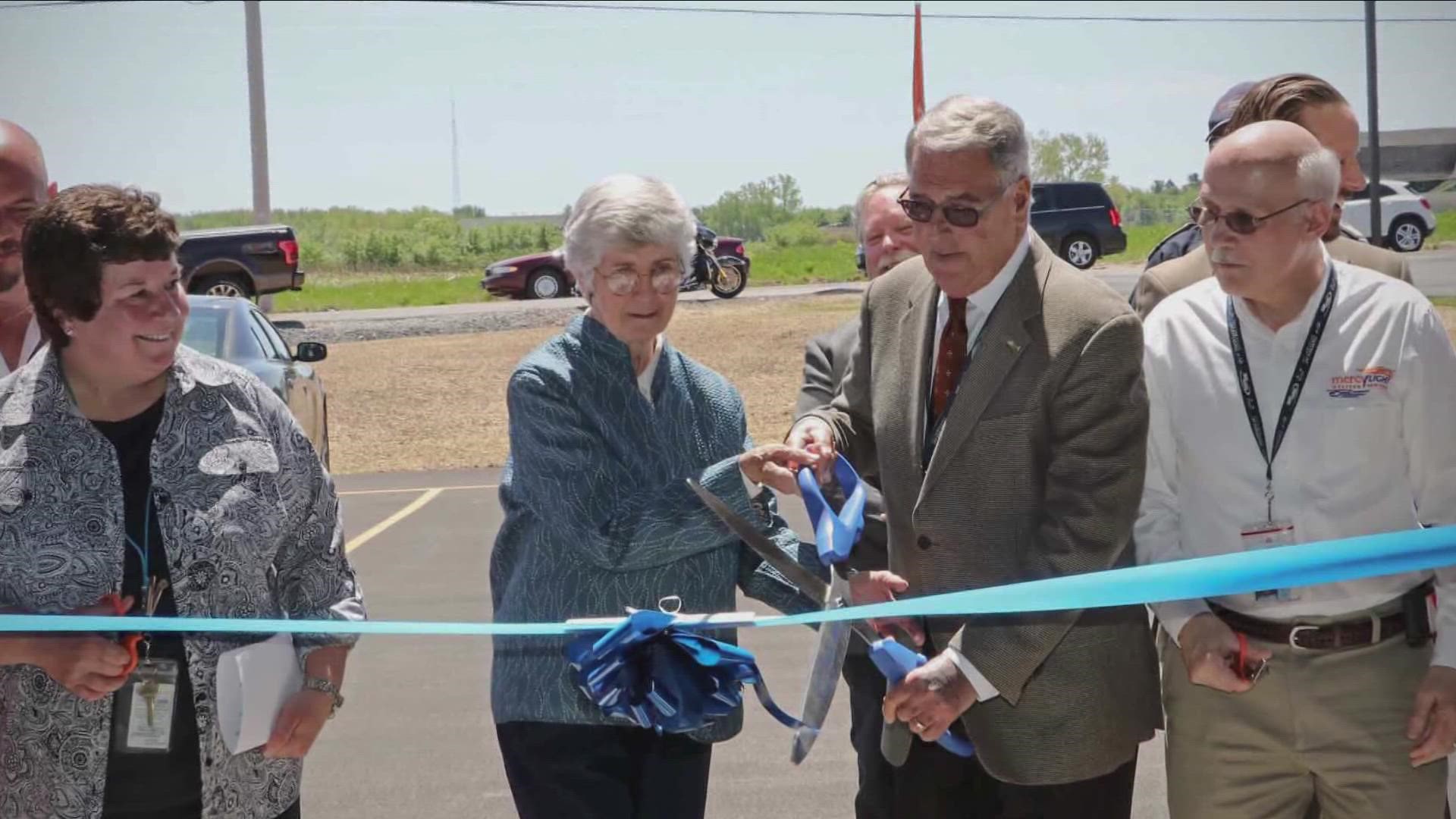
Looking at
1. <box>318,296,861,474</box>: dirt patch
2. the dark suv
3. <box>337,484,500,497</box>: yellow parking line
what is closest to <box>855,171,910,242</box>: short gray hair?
<box>337,484,500,497</box>: yellow parking line

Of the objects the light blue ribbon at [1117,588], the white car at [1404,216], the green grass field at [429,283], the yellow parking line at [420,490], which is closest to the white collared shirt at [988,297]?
the light blue ribbon at [1117,588]

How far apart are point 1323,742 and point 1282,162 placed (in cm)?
113

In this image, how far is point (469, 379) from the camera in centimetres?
1964

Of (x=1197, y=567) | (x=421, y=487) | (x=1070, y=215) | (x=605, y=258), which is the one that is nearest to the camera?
(x=1197, y=567)

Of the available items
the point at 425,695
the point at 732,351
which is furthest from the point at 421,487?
the point at 732,351

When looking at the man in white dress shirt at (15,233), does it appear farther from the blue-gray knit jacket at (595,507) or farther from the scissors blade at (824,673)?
the scissors blade at (824,673)

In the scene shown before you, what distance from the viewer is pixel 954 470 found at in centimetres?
296

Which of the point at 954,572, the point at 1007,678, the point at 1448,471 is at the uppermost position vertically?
the point at 1448,471

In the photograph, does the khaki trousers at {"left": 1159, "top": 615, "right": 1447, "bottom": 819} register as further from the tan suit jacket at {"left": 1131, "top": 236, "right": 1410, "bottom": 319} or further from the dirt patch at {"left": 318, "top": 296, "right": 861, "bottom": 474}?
the dirt patch at {"left": 318, "top": 296, "right": 861, "bottom": 474}

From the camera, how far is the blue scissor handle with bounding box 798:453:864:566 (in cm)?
282

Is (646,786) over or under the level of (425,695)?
over

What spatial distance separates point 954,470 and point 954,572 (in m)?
0.20

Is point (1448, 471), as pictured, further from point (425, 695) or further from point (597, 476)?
point (425, 695)

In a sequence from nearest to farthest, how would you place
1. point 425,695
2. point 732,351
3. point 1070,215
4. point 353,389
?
point 425,695 → point 353,389 → point 732,351 → point 1070,215
